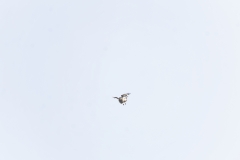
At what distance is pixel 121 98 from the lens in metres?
98.7
